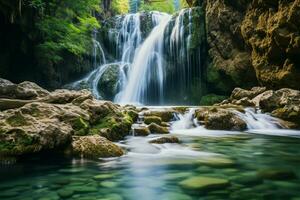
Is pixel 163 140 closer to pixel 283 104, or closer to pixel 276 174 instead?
pixel 276 174

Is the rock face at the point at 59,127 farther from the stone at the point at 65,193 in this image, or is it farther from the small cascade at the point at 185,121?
the small cascade at the point at 185,121

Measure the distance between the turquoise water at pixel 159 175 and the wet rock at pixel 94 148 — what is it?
25cm

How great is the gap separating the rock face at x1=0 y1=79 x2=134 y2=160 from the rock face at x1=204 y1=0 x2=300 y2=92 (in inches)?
364

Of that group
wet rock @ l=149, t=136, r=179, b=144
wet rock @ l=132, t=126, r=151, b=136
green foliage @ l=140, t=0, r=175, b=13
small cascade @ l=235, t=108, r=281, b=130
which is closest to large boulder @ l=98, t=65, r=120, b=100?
small cascade @ l=235, t=108, r=281, b=130

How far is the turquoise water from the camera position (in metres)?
4.20

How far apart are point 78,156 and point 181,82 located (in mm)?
16971

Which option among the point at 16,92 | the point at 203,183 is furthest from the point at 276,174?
the point at 16,92

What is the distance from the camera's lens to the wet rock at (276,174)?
500cm

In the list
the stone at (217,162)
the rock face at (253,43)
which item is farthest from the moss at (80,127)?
the rock face at (253,43)

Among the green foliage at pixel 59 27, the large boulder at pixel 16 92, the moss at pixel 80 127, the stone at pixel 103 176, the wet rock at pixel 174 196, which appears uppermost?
the green foliage at pixel 59 27

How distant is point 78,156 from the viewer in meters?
6.20

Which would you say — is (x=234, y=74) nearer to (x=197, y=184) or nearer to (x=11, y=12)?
(x=11, y=12)

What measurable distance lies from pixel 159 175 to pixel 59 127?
6.78 ft

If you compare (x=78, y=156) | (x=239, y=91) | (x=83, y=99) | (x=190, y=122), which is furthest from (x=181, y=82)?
(x=78, y=156)
